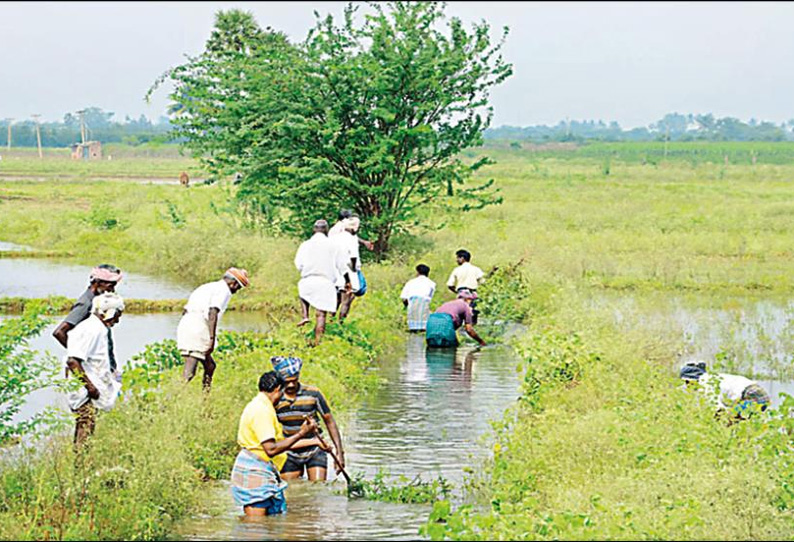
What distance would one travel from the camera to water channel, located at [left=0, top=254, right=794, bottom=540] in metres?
8.56

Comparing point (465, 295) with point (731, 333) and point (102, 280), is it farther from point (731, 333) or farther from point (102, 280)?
point (102, 280)

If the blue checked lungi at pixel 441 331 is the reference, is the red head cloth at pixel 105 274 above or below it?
above

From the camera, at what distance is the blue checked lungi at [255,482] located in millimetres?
8492

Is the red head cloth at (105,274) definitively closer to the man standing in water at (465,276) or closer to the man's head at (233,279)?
the man's head at (233,279)

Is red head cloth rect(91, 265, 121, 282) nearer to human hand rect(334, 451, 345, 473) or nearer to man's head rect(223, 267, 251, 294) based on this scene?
man's head rect(223, 267, 251, 294)

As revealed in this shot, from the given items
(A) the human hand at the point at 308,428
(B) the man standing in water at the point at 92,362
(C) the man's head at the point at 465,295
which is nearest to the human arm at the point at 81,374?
(B) the man standing in water at the point at 92,362

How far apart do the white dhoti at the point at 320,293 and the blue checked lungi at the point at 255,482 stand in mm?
6231

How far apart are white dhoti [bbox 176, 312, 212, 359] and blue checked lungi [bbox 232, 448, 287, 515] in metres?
2.95

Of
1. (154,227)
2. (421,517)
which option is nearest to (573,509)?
(421,517)

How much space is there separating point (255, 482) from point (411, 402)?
4.85 m

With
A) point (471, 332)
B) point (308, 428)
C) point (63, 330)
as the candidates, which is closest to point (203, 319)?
point (63, 330)

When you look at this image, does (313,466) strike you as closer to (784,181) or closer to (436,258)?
(436,258)

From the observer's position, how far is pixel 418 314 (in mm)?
18234

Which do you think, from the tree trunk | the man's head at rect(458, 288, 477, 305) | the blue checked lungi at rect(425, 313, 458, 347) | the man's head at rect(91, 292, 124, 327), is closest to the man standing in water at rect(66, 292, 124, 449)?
the man's head at rect(91, 292, 124, 327)
